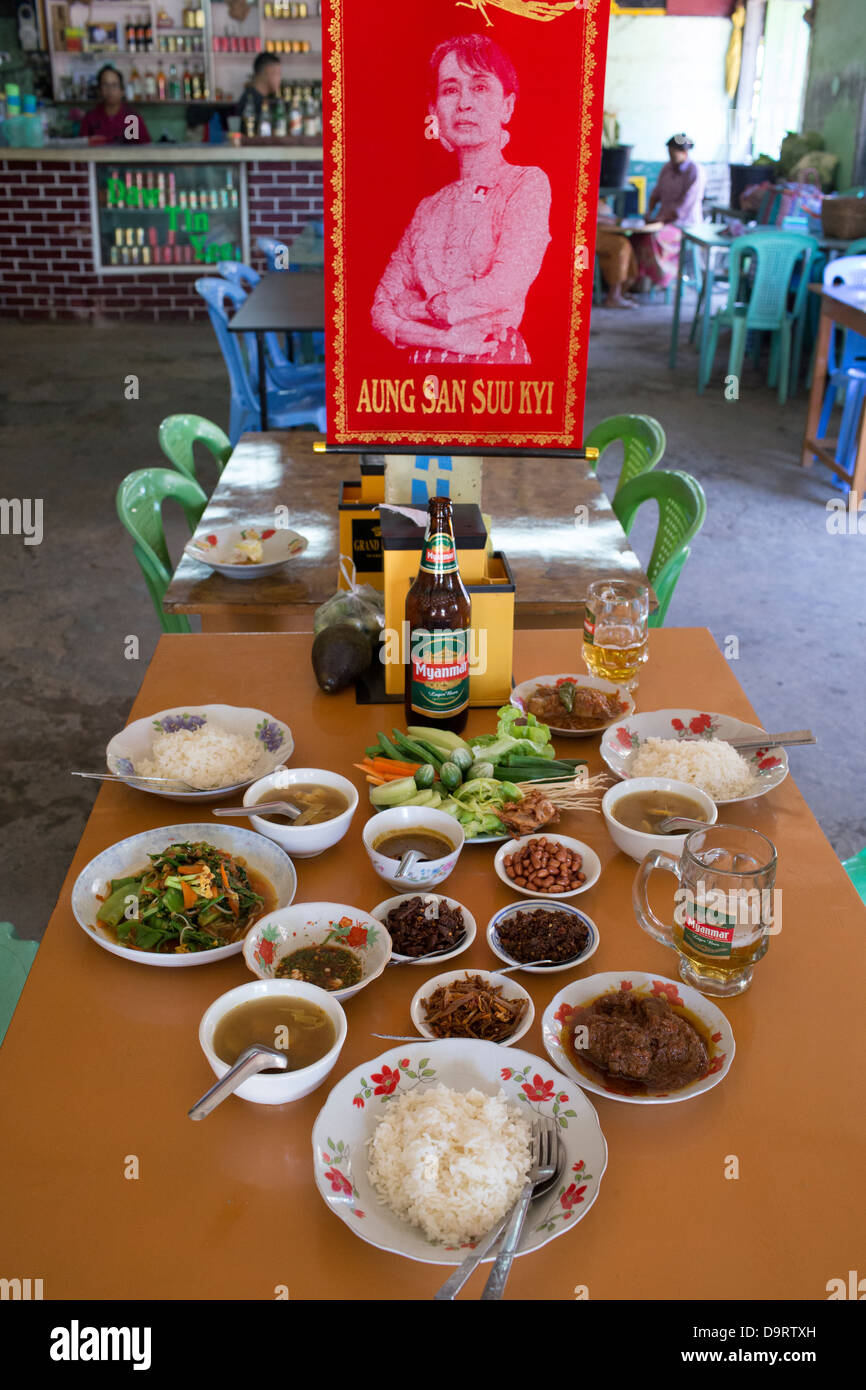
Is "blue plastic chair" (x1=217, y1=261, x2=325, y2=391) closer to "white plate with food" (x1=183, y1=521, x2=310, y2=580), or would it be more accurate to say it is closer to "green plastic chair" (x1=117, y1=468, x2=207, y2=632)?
"green plastic chair" (x1=117, y1=468, x2=207, y2=632)

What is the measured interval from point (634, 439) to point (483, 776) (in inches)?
87.7

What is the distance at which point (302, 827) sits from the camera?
1.57 metres

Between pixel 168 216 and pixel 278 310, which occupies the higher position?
pixel 168 216

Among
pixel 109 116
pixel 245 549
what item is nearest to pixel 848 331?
pixel 245 549

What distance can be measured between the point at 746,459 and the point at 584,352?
504 cm

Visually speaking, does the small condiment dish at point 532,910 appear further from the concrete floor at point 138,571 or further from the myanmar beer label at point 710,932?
the concrete floor at point 138,571

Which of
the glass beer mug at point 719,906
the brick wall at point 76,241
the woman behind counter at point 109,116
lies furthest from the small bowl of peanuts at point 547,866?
the woman behind counter at point 109,116

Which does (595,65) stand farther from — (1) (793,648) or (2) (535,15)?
(1) (793,648)

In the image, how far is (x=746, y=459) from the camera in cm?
673

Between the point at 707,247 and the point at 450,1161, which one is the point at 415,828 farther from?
the point at 707,247

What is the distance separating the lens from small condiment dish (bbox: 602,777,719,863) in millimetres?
1569

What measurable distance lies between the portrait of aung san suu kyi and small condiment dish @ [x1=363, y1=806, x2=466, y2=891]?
89cm

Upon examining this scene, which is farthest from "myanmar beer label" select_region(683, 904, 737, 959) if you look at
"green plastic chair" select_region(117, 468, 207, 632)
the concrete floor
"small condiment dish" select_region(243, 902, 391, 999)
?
the concrete floor
